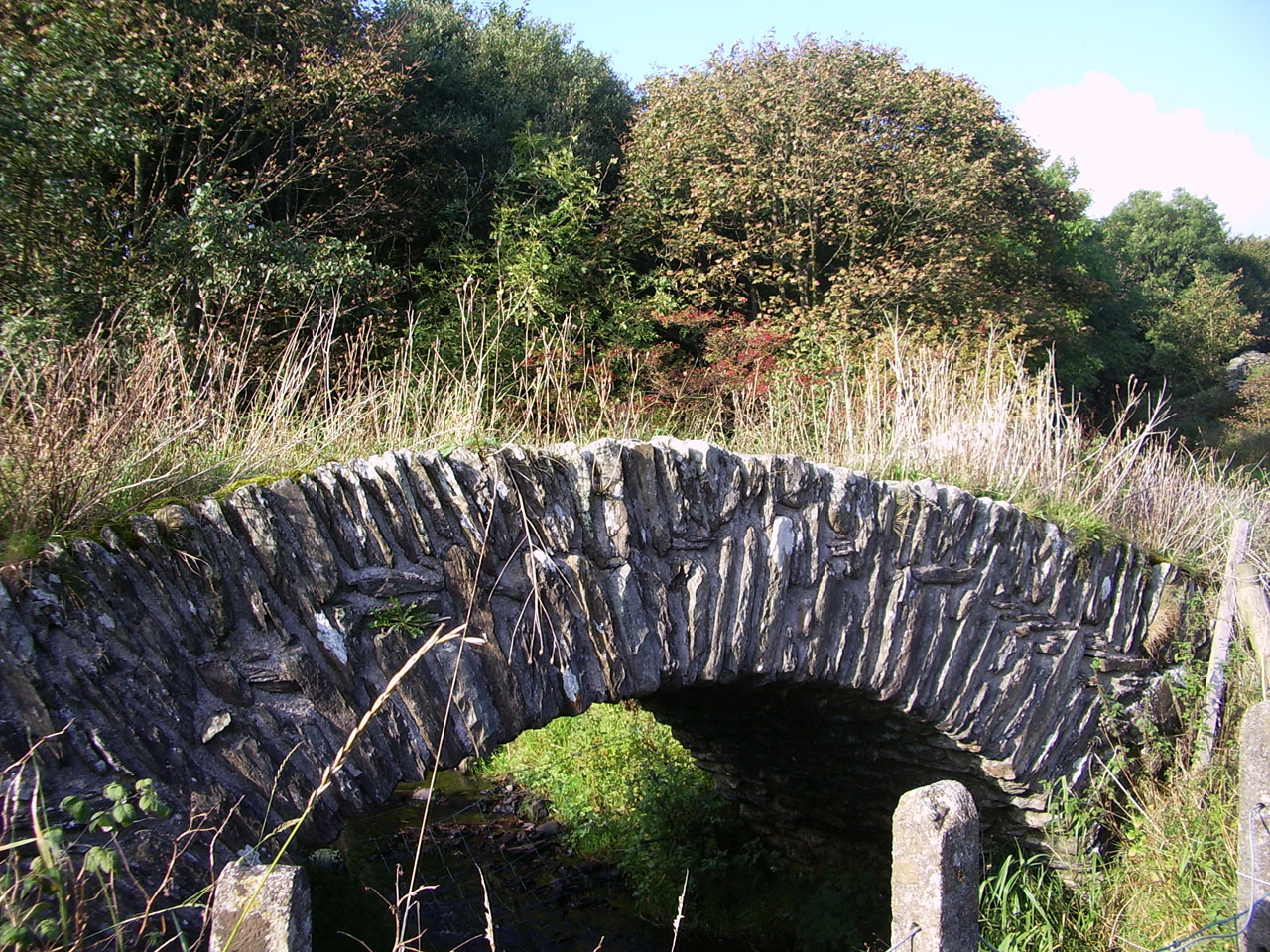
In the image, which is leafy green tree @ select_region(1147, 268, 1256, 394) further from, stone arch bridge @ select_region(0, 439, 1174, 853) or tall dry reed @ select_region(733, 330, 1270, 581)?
stone arch bridge @ select_region(0, 439, 1174, 853)

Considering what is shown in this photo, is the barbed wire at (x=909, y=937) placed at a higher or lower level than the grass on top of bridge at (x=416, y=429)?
lower

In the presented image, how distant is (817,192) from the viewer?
396 inches

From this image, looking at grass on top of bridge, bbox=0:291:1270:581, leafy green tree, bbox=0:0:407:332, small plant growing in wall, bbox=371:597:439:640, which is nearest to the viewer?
grass on top of bridge, bbox=0:291:1270:581

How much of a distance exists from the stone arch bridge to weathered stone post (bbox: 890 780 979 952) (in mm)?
1437

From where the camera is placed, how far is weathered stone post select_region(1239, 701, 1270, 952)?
2504 mm

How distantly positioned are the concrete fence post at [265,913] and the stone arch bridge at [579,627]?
2.46 ft

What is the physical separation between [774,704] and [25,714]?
334 centimetres

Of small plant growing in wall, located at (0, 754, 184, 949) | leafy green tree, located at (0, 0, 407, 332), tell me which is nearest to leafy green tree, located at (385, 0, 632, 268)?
leafy green tree, located at (0, 0, 407, 332)

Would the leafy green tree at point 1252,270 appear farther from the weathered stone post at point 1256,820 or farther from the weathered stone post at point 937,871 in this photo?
the weathered stone post at point 937,871

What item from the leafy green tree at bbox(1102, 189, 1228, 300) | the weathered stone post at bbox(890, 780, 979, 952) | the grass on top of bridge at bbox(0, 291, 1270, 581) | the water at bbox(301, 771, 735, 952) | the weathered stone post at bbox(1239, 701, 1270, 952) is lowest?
the water at bbox(301, 771, 735, 952)

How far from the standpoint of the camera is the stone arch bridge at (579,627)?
223 cm

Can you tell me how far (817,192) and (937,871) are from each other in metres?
9.19

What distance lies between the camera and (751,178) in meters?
9.96

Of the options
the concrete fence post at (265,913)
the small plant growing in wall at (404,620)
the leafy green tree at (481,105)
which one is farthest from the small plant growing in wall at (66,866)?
the leafy green tree at (481,105)
